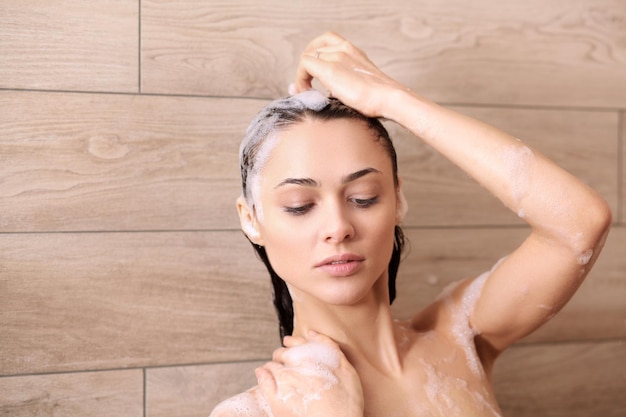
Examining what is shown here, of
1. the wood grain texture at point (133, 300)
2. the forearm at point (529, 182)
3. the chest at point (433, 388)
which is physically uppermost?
the forearm at point (529, 182)

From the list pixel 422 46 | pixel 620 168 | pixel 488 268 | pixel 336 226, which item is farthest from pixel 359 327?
pixel 620 168

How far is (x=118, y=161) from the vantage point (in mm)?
1486

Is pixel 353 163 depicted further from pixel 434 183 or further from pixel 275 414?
pixel 434 183

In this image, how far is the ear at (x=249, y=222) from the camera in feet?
4.06

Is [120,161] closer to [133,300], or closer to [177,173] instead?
[177,173]

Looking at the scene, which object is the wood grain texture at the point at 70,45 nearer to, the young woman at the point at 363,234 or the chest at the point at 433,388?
the young woman at the point at 363,234

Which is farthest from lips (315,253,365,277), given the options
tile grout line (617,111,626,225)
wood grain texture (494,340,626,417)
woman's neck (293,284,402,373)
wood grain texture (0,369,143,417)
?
tile grout line (617,111,626,225)

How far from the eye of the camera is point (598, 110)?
1.80 metres

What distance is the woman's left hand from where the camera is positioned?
118 centimetres

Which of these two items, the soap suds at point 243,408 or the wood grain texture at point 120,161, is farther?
the wood grain texture at point 120,161

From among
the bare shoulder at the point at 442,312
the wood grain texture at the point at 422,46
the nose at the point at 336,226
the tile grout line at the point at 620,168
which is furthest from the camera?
the tile grout line at the point at 620,168

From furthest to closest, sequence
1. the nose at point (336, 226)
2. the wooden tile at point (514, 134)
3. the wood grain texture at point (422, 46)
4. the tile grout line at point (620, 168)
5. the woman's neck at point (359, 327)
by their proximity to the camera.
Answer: the tile grout line at point (620, 168) → the wooden tile at point (514, 134) → the wood grain texture at point (422, 46) → the woman's neck at point (359, 327) → the nose at point (336, 226)

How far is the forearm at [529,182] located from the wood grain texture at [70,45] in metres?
0.71

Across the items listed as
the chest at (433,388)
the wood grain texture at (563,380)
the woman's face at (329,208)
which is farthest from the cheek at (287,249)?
the wood grain texture at (563,380)
